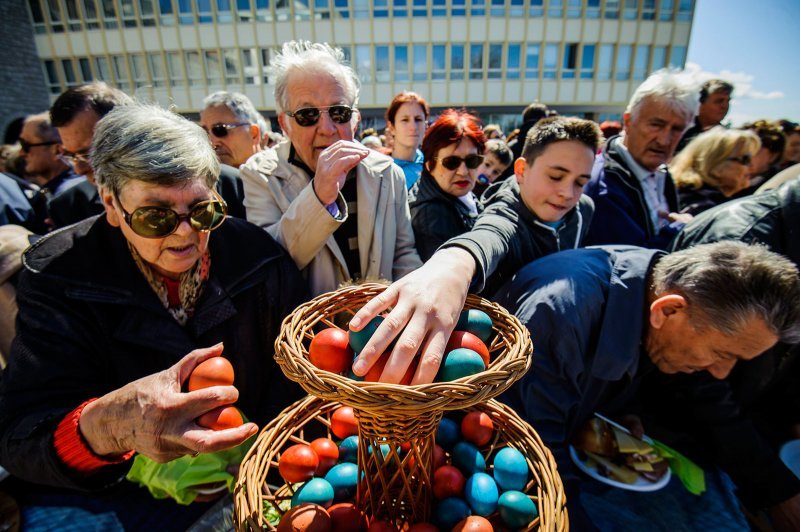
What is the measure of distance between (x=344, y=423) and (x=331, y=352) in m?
0.48

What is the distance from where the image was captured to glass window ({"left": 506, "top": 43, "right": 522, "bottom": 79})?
2411 cm

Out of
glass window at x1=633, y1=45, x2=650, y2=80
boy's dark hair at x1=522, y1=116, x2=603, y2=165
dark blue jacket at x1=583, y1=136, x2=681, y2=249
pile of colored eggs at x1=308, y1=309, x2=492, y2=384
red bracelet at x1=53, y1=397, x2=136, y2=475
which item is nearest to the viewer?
pile of colored eggs at x1=308, y1=309, x2=492, y2=384

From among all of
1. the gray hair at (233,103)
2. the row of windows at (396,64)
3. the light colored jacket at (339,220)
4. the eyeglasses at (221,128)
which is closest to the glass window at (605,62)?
the row of windows at (396,64)

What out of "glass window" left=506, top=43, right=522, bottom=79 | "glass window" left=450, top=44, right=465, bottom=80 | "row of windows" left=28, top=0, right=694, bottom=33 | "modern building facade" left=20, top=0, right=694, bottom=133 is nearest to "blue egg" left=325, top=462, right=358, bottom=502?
"modern building facade" left=20, top=0, right=694, bottom=133

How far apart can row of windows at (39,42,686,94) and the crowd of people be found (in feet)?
79.4

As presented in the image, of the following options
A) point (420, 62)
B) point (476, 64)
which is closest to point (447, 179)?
point (420, 62)

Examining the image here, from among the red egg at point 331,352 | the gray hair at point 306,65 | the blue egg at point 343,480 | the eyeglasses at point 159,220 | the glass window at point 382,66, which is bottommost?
the blue egg at point 343,480

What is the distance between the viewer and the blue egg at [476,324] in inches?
46.2

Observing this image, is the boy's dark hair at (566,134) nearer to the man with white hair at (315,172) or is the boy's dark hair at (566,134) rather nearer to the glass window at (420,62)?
the man with white hair at (315,172)

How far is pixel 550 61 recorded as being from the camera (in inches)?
957

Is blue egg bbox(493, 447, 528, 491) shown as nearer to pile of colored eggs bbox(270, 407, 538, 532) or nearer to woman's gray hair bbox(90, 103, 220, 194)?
pile of colored eggs bbox(270, 407, 538, 532)

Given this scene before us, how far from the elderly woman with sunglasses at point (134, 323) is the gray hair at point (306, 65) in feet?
2.58

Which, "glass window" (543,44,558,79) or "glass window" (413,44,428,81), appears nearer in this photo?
"glass window" (413,44,428,81)

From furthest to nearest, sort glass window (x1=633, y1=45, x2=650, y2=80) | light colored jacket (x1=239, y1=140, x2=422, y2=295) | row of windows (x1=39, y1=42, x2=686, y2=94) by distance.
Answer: glass window (x1=633, y1=45, x2=650, y2=80) < row of windows (x1=39, y1=42, x2=686, y2=94) < light colored jacket (x1=239, y1=140, x2=422, y2=295)
